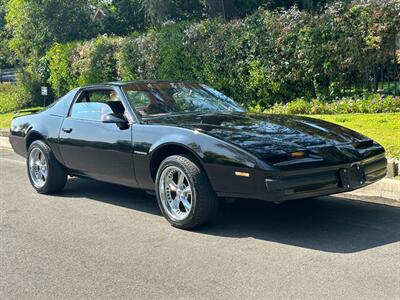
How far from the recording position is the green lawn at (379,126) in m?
7.98

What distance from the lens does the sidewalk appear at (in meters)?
6.41

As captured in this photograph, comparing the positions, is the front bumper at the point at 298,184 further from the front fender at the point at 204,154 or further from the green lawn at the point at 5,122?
the green lawn at the point at 5,122

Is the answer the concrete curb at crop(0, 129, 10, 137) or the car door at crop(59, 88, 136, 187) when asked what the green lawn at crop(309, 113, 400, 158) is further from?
the concrete curb at crop(0, 129, 10, 137)

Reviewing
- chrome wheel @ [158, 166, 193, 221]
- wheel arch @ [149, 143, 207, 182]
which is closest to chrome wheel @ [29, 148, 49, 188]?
wheel arch @ [149, 143, 207, 182]

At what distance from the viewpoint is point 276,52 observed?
1350 cm

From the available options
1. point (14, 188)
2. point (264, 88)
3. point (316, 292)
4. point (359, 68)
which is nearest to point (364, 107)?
point (359, 68)

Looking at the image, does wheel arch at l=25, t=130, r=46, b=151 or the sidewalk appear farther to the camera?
wheel arch at l=25, t=130, r=46, b=151

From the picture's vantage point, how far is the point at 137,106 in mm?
6348

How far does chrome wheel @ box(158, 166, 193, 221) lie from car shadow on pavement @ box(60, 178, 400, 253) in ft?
0.92

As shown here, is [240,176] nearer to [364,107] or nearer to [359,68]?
[364,107]

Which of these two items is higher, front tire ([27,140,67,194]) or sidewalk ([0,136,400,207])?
front tire ([27,140,67,194])

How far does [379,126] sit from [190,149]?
5014 mm

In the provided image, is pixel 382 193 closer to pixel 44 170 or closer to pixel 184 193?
pixel 184 193

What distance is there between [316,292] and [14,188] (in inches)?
216
